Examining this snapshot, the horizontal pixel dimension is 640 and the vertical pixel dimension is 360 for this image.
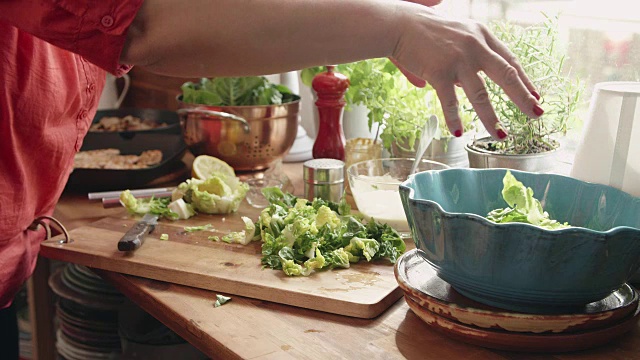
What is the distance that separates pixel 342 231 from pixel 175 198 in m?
0.45

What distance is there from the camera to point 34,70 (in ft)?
3.88

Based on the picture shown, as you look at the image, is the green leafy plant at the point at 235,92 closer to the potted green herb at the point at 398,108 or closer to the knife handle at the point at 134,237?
the potted green herb at the point at 398,108

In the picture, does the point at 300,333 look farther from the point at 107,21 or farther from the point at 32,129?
the point at 32,129

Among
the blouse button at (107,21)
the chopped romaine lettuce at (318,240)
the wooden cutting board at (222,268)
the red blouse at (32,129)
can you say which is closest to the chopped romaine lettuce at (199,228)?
the wooden cutting board at (222,268)

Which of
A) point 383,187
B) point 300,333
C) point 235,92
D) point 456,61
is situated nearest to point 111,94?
point 235,92

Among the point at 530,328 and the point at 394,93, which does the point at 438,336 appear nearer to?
the point at 530,328

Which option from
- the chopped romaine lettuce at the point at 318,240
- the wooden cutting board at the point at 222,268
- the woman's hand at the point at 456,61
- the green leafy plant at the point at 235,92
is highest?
the woman's hand at the point at 456,61

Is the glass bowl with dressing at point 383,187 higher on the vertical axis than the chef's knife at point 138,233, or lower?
higher

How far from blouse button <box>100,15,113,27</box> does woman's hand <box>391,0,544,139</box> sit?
1.06 feet

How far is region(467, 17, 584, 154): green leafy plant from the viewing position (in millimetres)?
1294

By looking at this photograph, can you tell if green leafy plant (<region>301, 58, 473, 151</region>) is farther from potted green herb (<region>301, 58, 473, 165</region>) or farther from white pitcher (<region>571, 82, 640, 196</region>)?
white pitcher (<region>571, 82, 640, 196</region>)

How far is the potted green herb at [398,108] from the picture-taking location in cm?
150

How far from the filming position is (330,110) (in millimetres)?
1634

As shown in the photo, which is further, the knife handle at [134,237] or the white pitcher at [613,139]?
the knife handle at [134,237]
